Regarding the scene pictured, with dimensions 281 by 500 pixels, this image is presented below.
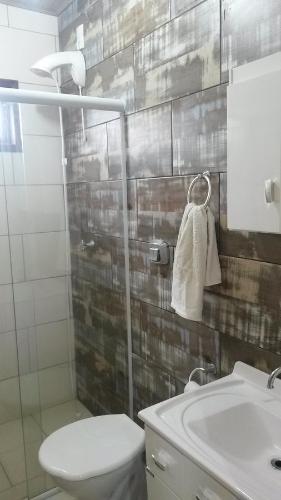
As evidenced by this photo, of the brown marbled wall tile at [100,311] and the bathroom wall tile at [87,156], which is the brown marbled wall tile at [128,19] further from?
the brown marbled wall tile at [100,311]

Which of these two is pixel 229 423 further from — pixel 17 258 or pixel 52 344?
pixel 17 258

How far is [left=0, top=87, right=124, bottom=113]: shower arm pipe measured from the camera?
5.91ft

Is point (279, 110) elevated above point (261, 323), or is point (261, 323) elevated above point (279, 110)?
point (279, 110)

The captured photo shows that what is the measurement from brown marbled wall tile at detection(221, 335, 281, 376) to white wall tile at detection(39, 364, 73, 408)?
3.71 ft

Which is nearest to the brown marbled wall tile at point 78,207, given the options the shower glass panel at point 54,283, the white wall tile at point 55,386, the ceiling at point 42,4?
the shower glass panel at point 54,283

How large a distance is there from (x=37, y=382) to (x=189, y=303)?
1183 mm

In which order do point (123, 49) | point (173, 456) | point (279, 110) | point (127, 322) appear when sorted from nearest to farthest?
point (279, 110) < point (173, 456) < point (123, 49) < point (127, 322)

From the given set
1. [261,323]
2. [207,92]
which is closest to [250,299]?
[261,323]

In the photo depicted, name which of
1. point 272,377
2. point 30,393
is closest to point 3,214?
point 30,393

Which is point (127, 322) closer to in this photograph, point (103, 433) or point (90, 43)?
point (103, 433)

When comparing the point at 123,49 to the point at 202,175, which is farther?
the point at 123,49

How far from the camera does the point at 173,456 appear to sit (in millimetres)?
1165

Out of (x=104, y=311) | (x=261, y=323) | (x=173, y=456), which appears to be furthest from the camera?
(x=104, y=311)

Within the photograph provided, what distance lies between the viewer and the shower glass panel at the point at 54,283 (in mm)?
2023
